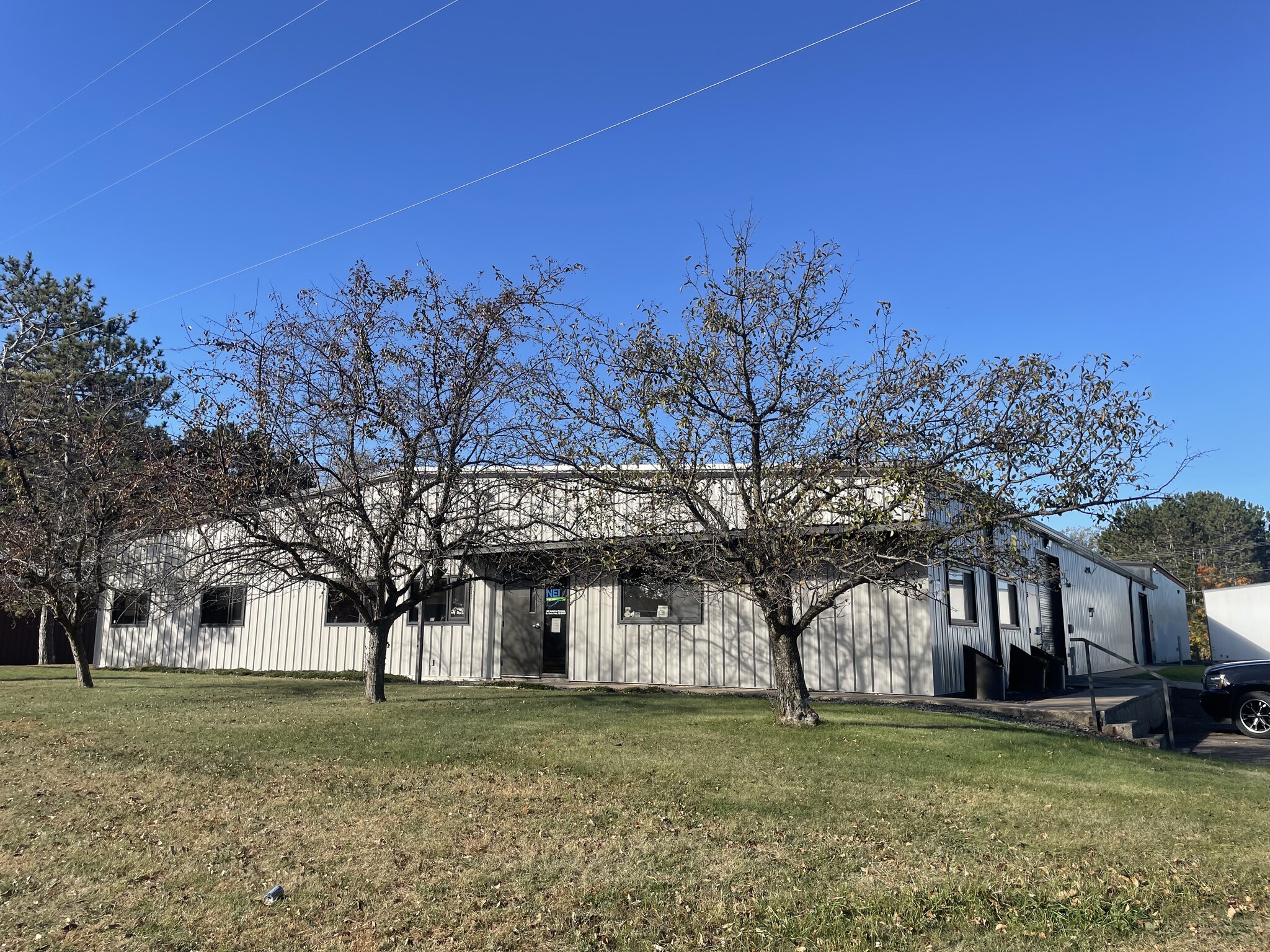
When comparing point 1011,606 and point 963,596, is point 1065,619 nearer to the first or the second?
point 1011,606

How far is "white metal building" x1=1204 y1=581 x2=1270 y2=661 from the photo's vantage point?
29562 mm

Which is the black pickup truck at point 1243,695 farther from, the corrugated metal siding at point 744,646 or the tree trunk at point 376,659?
the tree trunk at point 376,659

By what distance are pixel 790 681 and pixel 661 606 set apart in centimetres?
634

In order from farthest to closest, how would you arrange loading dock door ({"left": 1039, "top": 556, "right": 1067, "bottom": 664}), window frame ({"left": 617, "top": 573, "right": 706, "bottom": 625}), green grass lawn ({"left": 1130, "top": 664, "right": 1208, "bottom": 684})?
green grass lawn ({"left": 1130, "top": 664, "right": 1208, "bottom": 684}) < loading dock door ({"left": 1039, "top": 556, "right": 1067, "bottom": 664}) < window frame ({"left": 617, "top": 573, "right": 706, "bottom": 625})

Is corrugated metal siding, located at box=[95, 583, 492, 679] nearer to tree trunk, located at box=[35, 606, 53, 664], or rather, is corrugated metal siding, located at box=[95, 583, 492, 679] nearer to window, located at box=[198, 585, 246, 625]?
window, located at box=[198, 585, 246, 625]

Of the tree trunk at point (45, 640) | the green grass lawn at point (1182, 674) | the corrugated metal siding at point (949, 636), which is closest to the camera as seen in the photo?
the corrugated metal siding at point (949, 636)

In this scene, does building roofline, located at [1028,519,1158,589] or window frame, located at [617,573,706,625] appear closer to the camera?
window frame, located at [617,573,706,625]

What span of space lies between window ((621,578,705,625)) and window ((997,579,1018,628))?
7002 mm

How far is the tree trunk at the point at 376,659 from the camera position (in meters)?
12.2

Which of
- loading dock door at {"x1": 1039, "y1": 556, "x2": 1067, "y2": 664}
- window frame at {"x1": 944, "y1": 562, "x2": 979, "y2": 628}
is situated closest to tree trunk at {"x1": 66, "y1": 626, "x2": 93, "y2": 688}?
window frame at {"x1": 944, "y1": 562, "x2": 979, "y2": 628}

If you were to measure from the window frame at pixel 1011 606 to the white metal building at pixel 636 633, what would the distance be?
6 centimetres

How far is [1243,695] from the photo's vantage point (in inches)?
532

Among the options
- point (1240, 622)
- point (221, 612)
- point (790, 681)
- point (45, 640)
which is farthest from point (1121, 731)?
point (45, 640)

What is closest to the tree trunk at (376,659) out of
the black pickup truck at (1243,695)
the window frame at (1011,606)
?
the window frame at (1011,606)
